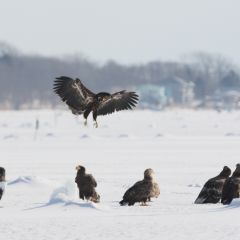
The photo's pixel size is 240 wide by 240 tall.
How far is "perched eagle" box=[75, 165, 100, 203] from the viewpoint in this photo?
12.4 m

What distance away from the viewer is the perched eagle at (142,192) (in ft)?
39.2

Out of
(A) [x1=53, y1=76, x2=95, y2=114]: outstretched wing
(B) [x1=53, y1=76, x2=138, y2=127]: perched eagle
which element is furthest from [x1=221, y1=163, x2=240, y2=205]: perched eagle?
(A) [x1=53, y1=76, x2=95, y2=114]: outstretched wing

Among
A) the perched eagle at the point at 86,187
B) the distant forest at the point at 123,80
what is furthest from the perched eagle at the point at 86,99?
the distant forest at the point at 123,80

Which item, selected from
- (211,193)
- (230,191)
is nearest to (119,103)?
(211,193)

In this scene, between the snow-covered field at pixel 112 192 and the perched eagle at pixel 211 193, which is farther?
the perched eagle at pixel 211 193

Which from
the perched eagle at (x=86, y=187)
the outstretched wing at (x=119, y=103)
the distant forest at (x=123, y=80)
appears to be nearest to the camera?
the perched eagle at (x=86, y=187)

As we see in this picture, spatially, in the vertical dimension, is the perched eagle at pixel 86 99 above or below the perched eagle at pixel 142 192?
above

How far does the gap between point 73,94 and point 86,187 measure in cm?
126

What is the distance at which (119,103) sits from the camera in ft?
44.5

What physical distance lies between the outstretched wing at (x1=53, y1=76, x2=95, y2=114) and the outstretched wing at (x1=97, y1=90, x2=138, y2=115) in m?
0.59

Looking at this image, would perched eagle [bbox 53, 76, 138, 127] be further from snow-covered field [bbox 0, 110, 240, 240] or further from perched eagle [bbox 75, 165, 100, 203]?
snow-covered field [bbox 0, 110, 240, 240]

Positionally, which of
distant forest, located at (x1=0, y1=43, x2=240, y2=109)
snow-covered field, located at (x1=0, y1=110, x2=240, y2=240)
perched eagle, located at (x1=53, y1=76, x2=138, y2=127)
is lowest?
snow-covered field, located at (x1=0, y1=110, x2=240, y2=240)

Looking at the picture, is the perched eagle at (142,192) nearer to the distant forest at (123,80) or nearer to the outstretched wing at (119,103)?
the outstretched wing at (119,103)

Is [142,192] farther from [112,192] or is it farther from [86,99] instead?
[112,192]
